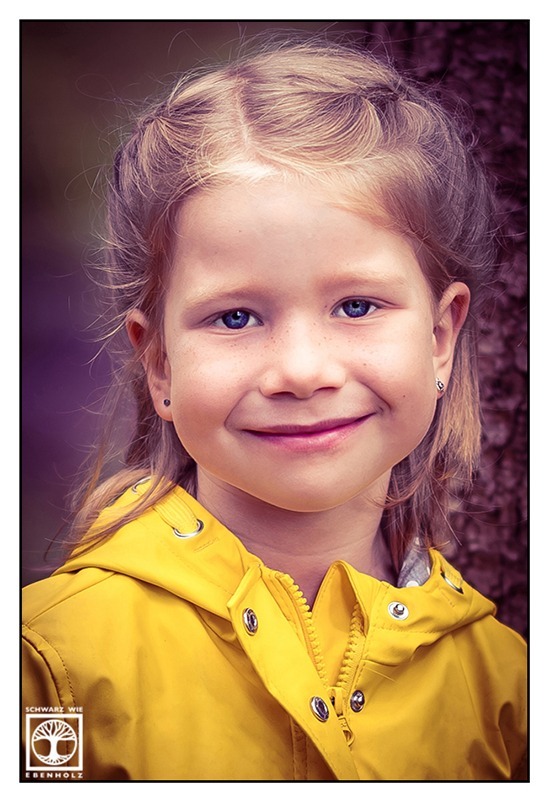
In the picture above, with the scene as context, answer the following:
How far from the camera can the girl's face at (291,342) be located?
146 centimetres

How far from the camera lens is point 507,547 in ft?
5.91

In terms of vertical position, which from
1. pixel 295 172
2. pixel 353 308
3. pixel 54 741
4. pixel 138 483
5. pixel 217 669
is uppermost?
pixel 295 172

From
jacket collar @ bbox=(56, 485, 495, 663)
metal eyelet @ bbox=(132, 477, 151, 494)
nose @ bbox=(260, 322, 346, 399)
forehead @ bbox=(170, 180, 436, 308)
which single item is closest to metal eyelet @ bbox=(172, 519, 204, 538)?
jacket collar @ bbox=(56, 485, 495, 663)

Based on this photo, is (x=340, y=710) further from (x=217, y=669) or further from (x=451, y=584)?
(x=451, y=584)

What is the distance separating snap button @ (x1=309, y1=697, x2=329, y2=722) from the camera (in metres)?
1.50

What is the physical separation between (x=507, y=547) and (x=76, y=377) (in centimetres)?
75

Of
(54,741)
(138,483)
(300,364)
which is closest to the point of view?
(300,364)

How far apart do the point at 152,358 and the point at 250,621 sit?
1.33 ft

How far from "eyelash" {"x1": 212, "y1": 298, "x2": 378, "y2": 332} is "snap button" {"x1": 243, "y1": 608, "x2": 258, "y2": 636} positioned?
391 mm

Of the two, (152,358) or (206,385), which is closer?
(206,385)

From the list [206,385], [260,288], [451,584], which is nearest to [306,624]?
[451,584]

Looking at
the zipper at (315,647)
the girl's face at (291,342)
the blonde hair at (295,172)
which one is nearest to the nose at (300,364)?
the girl's face at (291,342)

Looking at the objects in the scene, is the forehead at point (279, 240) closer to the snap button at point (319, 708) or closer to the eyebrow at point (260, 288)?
the eyebrow at point (260, 288)

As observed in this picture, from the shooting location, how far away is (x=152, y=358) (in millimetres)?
1605
